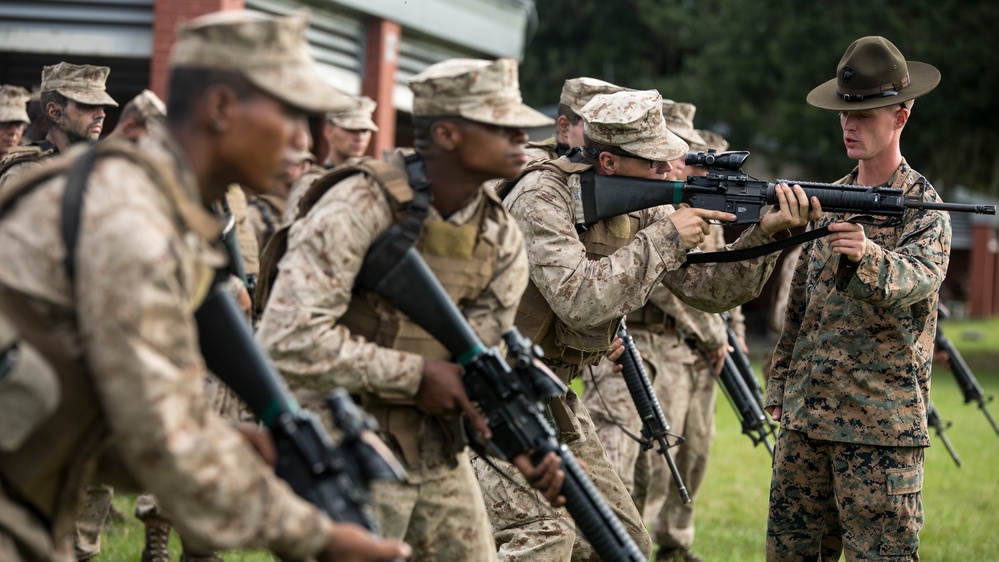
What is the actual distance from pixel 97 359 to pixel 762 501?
25.8 feet

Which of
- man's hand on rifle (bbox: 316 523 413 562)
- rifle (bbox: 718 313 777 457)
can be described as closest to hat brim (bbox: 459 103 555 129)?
man's hand on rifle (bbox: 316 523 413 562)

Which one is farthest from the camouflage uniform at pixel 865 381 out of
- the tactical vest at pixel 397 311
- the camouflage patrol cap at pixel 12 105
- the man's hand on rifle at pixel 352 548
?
the camouflage patrol cap at pixel 12 105

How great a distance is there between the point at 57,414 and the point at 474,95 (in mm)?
1767

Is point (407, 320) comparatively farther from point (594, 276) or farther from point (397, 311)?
point (594, 276)

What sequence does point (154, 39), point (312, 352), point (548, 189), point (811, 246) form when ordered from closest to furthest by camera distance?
point (312, 352) → point (548, 189) → point (811, 246) → point (154, 39)

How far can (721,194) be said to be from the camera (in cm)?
541

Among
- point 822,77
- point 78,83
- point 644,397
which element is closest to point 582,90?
point 644,397

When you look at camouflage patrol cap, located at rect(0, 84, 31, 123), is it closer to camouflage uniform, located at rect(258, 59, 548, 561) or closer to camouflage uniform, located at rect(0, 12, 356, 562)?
camouflage uniform, located at rect(258, 59, 548, 561)

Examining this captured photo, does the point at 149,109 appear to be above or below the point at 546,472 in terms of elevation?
above

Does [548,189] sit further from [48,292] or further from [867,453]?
[48,292]

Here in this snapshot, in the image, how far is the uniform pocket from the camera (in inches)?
214

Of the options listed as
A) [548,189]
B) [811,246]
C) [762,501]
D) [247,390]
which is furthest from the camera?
[762,501]

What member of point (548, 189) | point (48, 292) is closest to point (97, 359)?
point (48, 292)

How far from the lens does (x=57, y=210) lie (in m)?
2.73
